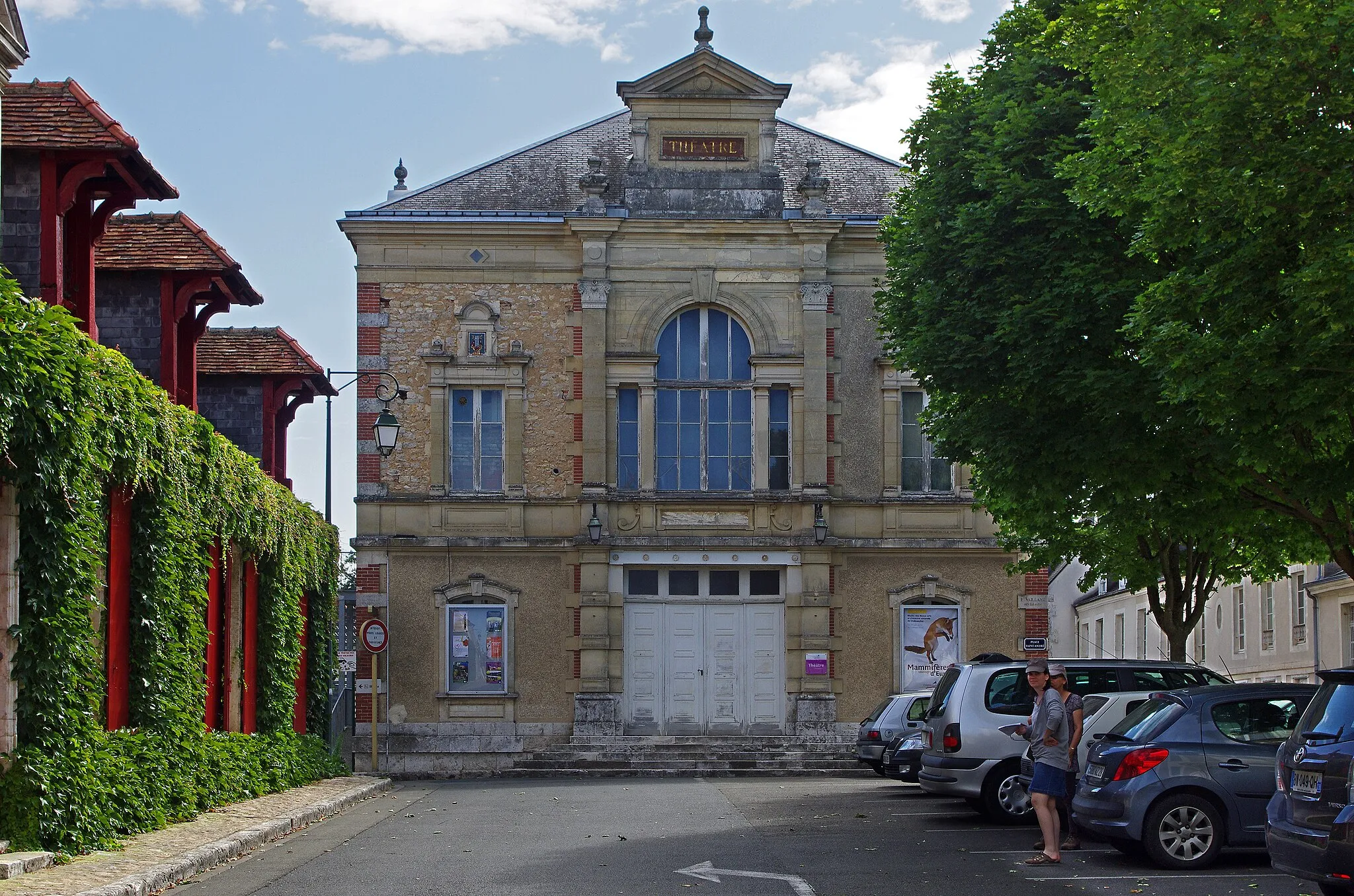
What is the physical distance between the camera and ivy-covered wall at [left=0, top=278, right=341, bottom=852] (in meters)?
13.1

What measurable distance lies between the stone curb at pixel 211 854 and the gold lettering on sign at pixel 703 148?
16.2m

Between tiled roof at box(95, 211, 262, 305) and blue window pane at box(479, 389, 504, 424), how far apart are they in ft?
33.7

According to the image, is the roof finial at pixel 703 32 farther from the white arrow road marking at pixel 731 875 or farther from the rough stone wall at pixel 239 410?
the white arrow road marking at pixel 731 875

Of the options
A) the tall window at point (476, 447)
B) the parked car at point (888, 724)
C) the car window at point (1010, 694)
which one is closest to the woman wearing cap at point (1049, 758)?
the car window at point (1010, 694)

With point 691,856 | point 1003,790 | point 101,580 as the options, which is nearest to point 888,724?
point 1003,790

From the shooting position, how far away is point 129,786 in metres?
15.3

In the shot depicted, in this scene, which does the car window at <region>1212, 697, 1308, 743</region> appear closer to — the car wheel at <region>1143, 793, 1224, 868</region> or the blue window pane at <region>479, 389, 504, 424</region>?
the car wheel at <region>1143, 793, 1224, 868</region>

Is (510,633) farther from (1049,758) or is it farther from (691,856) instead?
(1049,758)

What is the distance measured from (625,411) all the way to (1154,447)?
51.9 feet

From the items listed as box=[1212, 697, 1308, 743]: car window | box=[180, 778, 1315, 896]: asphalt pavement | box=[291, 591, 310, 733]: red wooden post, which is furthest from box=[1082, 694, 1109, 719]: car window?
box=[291, 591, 310, 733]: red wooden post

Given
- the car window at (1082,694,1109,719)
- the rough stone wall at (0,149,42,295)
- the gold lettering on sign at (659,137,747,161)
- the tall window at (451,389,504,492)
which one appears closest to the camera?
the rough stone wall at (0,149,42,295)

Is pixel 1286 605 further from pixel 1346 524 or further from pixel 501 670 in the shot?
pixel 1346 524

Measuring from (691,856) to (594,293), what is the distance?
1908 cm

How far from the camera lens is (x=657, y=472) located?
107 ft
